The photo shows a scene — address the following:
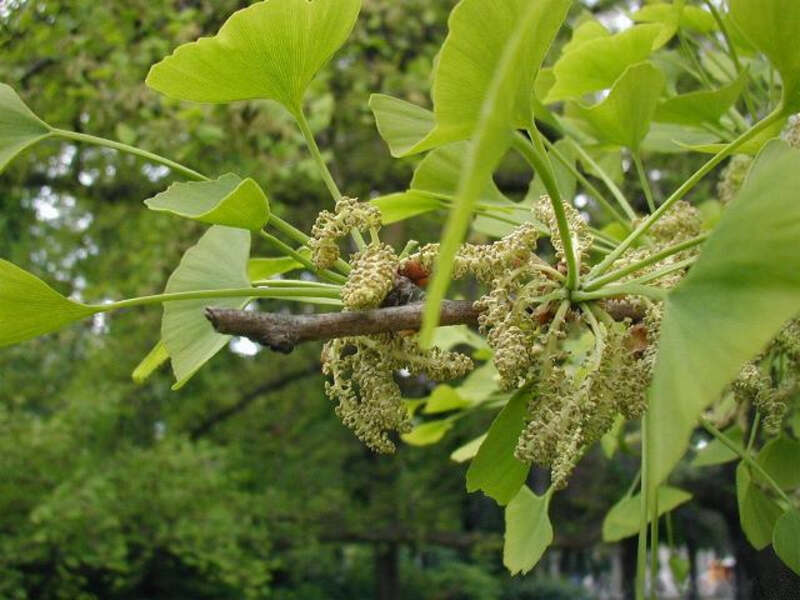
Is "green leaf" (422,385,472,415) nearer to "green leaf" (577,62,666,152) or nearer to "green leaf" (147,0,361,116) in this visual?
"green leaf" (577,62,666,152)

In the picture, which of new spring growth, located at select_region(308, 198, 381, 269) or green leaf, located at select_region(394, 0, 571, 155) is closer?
green leaf, located at select_region(394, 0, 571, 155)

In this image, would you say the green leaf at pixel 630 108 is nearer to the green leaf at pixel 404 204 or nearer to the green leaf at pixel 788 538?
the green leaf at pixel 404 204

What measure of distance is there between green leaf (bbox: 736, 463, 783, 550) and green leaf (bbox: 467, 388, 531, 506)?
0.23 meters

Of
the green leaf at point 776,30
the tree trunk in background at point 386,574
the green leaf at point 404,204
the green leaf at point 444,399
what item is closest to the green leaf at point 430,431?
the green leaf at point 444,399

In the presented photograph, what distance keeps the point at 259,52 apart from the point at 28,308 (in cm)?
20

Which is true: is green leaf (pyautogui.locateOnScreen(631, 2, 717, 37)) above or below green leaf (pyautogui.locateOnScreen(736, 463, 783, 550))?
above

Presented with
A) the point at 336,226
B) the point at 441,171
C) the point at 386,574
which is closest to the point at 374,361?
the point at 336,226

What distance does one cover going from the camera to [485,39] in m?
0.39

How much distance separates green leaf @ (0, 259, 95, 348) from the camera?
50 centimetres

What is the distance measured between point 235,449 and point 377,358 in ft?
11.8

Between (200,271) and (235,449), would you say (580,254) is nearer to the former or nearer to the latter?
(200,271)

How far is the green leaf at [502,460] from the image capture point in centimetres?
55

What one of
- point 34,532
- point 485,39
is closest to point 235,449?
point 34,532

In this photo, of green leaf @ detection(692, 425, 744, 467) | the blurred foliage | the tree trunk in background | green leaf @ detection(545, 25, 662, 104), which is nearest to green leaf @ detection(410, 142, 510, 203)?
green leaf @ detection(545, 25, 662, 104)
